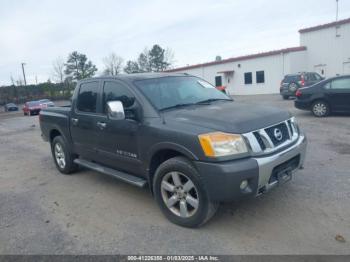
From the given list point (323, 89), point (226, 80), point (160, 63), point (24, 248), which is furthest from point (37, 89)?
point (24, 248)

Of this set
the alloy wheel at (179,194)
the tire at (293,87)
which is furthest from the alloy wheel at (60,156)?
the tire at (293,87)

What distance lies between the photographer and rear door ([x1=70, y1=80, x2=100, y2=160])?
477cm

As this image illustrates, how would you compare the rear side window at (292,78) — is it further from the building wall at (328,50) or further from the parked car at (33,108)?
the parked car at (33,108)

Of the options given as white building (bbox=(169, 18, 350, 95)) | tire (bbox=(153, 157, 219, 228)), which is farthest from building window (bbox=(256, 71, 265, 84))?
tire (bbox=(153, 157, 219, 228))

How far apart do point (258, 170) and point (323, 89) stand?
28.8 feet

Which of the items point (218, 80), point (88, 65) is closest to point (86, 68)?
point (88, 65)

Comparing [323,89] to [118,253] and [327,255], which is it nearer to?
[327,255]

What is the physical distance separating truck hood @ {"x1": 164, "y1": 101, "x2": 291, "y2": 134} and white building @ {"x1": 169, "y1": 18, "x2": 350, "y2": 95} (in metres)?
24.8

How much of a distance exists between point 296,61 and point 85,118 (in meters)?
25.6

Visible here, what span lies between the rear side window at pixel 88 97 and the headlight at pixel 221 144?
2.29 metres

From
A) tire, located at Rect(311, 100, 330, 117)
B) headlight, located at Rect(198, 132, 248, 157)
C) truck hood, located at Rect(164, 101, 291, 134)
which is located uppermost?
truck hood, located at Rect(164, 101, 291, 134)

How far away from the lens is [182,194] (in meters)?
3.50

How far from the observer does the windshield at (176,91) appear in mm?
4047

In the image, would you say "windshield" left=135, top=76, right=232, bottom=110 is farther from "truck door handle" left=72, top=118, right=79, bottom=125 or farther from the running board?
"truck door handle" left=72, top=118, right=79, bottom=125
